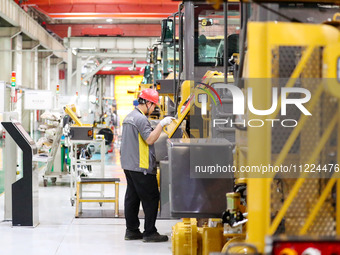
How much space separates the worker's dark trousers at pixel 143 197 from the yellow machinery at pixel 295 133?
3.87m

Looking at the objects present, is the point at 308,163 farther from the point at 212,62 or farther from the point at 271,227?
the point at 212,62

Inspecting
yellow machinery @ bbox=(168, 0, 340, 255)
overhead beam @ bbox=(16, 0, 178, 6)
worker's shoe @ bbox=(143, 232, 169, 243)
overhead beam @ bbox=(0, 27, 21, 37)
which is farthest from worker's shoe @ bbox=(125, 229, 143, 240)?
overhead beam @ bbox=(0, 27, 21, 37)

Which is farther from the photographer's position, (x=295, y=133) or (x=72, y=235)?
(x=72, y=235)

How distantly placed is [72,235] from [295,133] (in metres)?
4.96

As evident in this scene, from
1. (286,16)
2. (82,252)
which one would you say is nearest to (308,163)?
(286,16)

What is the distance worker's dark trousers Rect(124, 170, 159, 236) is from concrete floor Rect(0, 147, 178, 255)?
0.23 metres

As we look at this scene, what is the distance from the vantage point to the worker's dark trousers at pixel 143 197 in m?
6.45

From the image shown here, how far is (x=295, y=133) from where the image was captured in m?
2.49

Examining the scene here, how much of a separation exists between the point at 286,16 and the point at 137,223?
14.3 feet

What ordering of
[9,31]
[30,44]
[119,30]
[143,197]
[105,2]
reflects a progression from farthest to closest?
[30,44] → [119,30] → [9,31] → [105,2] → [143,197]

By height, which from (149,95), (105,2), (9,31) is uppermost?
(105,2)

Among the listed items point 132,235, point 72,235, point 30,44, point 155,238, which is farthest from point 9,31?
point 155,238

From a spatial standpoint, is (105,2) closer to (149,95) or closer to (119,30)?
(119,30)

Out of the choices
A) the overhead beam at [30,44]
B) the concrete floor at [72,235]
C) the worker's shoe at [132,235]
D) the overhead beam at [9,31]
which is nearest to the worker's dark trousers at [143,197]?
the worker's shoe at [132,235]
